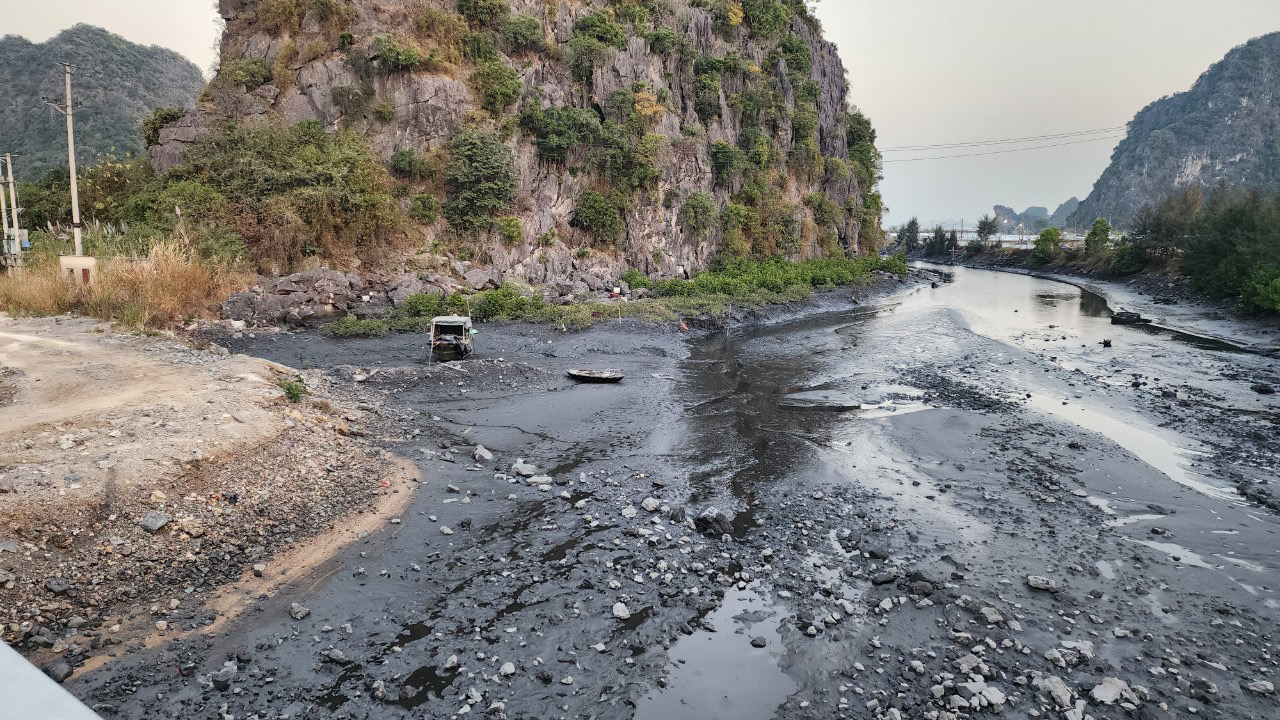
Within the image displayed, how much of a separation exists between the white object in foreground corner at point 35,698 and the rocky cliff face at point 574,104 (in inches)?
1304

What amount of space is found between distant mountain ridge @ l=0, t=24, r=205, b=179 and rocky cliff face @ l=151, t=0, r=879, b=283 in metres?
24.9

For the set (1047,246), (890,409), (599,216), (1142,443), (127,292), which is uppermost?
(1047,246)

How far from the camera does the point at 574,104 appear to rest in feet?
131

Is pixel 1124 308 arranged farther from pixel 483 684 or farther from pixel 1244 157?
pixel 1244 157

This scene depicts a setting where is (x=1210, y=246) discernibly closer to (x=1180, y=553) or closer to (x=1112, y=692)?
(x=1180, y=553)

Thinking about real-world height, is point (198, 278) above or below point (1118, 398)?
above

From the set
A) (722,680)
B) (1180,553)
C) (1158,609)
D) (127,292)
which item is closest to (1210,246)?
(1180,553)

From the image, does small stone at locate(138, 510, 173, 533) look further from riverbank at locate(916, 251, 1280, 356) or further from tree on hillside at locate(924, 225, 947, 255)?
tree on hillside at locate(924, 225, 947, 255)

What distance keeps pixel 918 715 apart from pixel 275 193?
31502 mm

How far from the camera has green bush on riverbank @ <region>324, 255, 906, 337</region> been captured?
25.2m

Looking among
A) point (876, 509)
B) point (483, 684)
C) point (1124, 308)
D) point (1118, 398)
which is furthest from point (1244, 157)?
point (483, 684)

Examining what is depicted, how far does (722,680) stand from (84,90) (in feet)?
267

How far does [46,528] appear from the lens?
7781mm

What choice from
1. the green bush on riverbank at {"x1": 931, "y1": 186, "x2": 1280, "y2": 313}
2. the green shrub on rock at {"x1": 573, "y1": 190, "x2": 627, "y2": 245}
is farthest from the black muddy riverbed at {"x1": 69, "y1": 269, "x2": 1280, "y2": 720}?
the green shrub on rock at {"x1": 573, "y1": 190, "x2": 627, "y2": 245}
